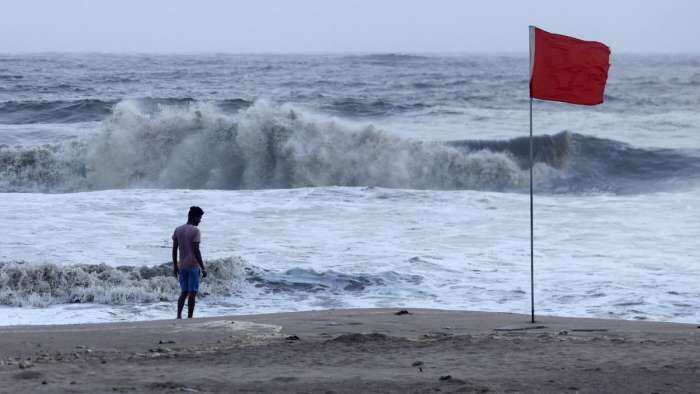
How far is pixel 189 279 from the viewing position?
31.1 ft

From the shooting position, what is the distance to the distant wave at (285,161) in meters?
24.1

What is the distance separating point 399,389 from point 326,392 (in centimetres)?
46

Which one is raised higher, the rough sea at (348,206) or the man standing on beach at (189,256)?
the man standing on beach at (189,256)

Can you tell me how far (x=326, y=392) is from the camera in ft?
19.2

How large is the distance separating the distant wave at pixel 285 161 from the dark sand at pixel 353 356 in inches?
596

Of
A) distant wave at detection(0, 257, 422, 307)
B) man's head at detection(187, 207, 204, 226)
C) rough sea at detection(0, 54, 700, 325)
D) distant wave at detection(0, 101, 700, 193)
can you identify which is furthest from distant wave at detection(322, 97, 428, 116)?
man's head at detection(187, 207, 204, 226)

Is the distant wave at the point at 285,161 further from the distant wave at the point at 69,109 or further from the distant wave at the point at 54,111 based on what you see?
the distant wave at the point at 54,111

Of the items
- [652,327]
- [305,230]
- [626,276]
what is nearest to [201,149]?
[305,230]

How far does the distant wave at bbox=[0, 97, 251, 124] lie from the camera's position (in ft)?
108

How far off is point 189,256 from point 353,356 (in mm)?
2924

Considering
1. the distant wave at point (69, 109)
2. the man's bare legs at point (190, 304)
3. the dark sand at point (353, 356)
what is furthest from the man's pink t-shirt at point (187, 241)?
the distant wave at point (69, 109)

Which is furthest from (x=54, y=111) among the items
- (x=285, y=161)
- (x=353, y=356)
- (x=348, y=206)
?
(x=353, y=356)

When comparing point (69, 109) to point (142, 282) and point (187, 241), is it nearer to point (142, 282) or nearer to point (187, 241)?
point (142, 282)

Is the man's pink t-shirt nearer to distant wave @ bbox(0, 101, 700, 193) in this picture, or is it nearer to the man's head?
the man's head
